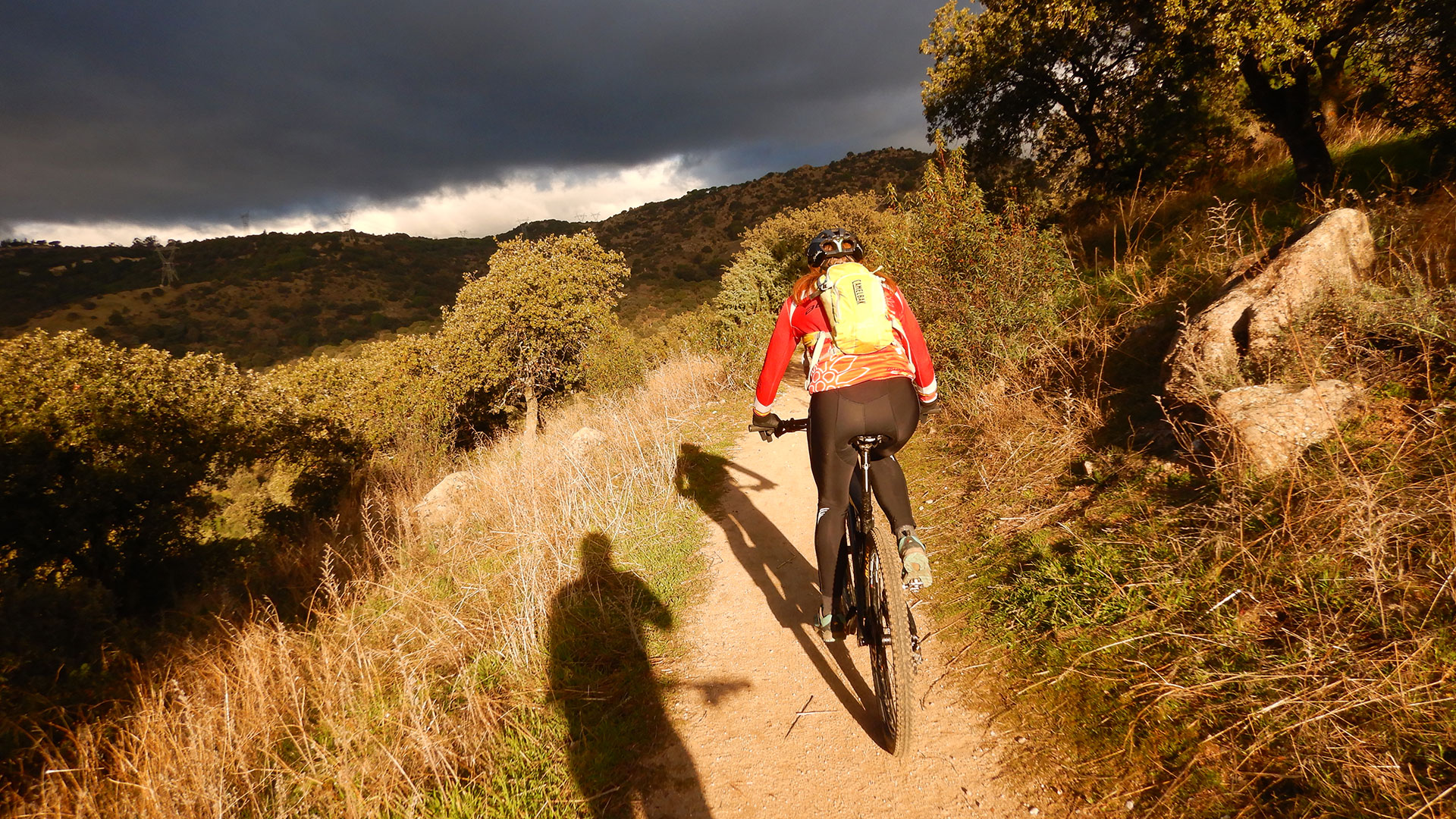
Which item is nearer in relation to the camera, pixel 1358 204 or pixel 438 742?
pixel 438 742

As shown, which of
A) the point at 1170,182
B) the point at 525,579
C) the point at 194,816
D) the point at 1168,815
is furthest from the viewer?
the point at 1170,182

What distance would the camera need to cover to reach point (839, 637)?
322cm

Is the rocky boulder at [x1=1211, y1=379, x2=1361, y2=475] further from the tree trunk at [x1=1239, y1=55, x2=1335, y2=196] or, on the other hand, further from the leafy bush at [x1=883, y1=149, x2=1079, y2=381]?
the tree trunk at [x1=1239, y1=55, x2=1335, y2=196]

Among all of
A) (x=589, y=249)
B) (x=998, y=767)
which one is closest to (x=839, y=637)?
(x=998, y=767)

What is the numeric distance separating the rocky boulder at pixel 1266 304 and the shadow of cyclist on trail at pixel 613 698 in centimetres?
415

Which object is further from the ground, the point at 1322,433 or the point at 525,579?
the point at 1322,433

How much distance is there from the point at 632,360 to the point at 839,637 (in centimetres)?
1870

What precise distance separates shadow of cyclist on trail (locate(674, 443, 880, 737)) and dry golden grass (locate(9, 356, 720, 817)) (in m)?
1.30

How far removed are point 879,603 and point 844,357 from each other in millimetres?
1206

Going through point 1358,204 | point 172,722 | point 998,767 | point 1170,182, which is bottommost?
point 998,767

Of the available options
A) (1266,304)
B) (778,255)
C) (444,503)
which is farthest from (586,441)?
(778,255)

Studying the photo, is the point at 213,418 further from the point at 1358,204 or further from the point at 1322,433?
the point at 1358,204

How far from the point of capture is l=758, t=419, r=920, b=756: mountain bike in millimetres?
2500

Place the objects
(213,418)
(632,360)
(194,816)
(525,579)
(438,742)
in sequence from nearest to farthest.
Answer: (194,816) → (438,742) → (525,579) → (213,418) → (632,360)
